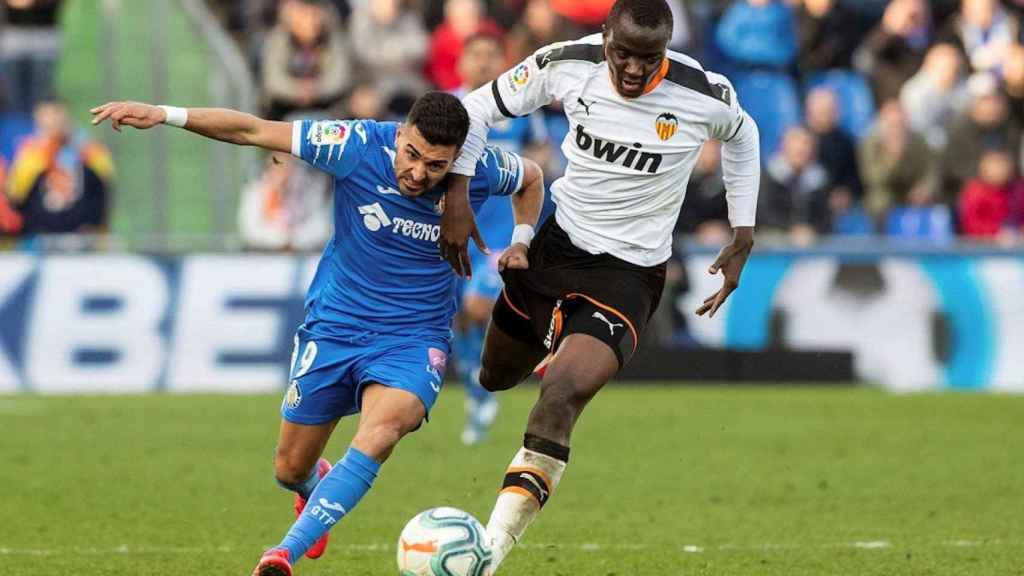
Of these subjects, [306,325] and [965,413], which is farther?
[965,413]

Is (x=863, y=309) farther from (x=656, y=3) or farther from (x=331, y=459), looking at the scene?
(x=656, y=3)

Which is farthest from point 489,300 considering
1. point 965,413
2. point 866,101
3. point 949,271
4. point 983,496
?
point 866,101

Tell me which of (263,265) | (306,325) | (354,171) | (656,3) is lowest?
(263,265)

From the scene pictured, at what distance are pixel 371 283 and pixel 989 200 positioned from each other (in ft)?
39.1

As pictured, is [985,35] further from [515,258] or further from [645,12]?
[645,12]

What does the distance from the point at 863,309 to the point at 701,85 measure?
965cm

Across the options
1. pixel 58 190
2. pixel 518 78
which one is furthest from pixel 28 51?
pixel 518 78

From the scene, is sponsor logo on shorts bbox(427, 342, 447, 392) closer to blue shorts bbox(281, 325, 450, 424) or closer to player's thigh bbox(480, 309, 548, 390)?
blue shorts bbox(281, 325, 450, 424)

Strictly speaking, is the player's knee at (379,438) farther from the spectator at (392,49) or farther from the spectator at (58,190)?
the spectator at (392,49)

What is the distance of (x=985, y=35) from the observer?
2027cm

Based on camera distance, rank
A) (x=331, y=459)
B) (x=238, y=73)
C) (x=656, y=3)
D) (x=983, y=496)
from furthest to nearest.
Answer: (x=238, y=73), (x=331, y=459), (x=983, y=496), (x=656, y=3)

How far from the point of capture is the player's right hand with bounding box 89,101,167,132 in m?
6.91

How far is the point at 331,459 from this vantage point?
12.0m

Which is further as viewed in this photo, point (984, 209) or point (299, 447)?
point (984, 209)
